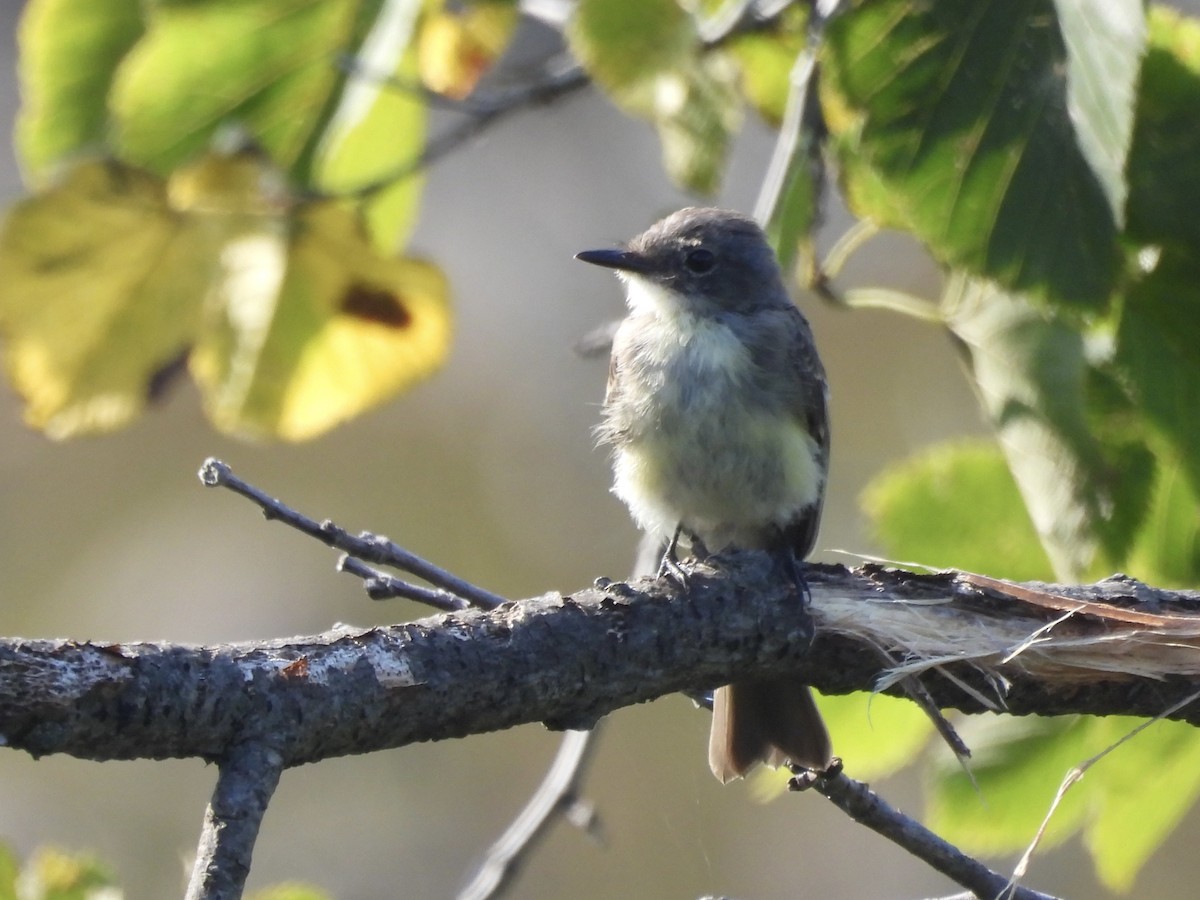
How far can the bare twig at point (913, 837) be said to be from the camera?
6.79ft

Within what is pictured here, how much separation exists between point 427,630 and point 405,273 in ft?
3.74

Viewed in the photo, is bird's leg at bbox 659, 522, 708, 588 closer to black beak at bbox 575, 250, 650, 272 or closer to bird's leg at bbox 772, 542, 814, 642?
bird's leg at bbox 772, 542, 814, 642

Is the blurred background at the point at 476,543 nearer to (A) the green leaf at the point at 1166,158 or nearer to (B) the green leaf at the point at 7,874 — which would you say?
(A) the green leaf at the point at 1166,158

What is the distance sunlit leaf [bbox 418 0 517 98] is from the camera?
317 centimetres

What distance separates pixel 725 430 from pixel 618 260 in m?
0.62

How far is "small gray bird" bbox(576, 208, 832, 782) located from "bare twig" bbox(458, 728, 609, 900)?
0.32 m

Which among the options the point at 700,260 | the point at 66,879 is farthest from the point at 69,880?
the point at 700,260

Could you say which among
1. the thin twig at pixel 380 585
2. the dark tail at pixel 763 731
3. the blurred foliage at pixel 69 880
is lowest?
the dark tail at pixel 763 731

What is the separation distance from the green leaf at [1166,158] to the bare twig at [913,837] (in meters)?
1.05

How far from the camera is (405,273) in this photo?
292 centimetres

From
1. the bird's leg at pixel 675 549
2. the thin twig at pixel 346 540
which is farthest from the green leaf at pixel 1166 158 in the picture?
the thin twig at pixel 346 540

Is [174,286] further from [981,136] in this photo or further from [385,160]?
[981,136]

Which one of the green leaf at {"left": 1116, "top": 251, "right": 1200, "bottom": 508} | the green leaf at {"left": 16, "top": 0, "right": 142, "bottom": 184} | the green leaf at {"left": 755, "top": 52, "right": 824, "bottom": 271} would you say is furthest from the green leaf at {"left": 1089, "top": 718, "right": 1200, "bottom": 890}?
the green leaf at {"left": 16, "top": 0, "right": 142, "bottom": 184}

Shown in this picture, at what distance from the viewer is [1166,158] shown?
8.07 feet
